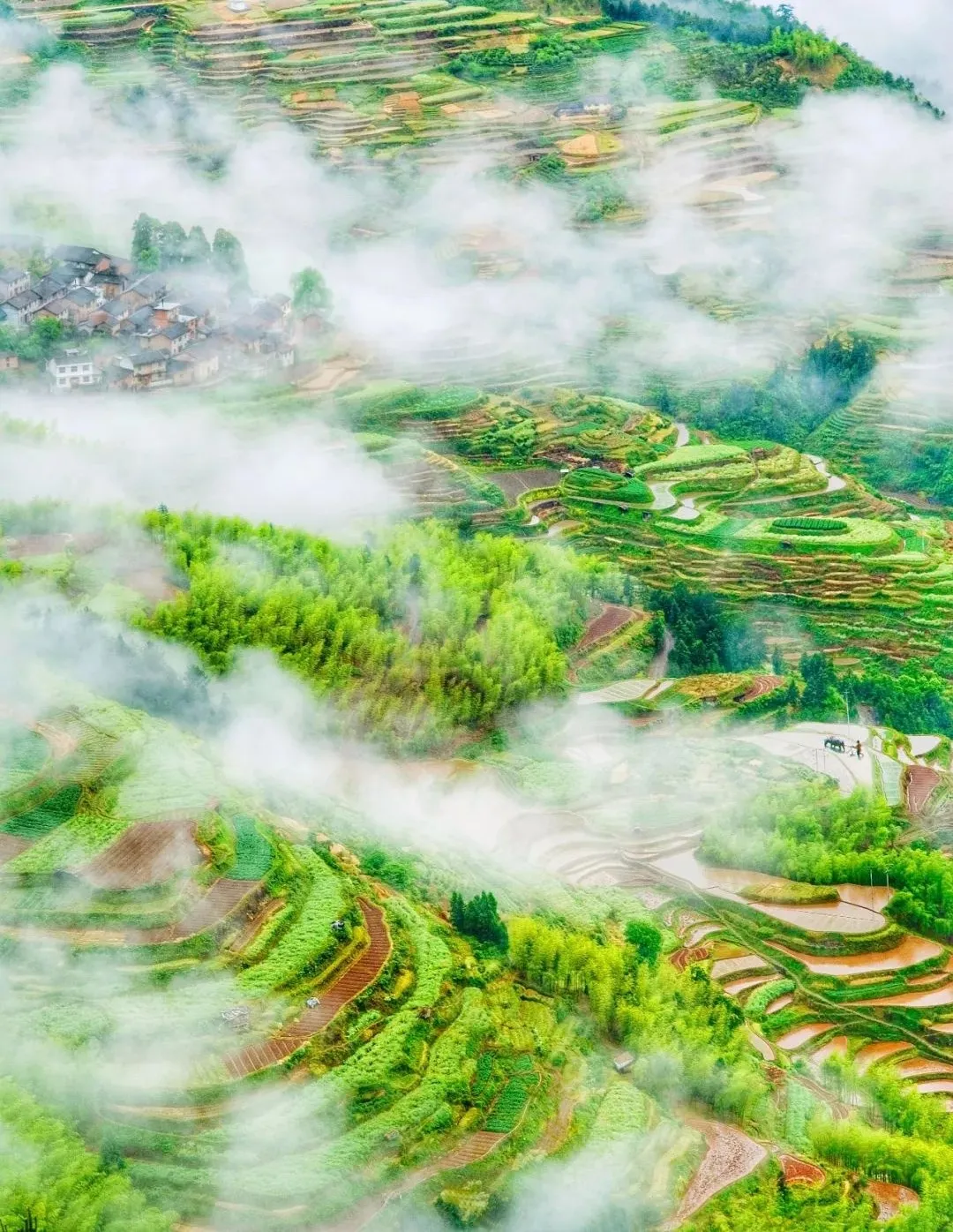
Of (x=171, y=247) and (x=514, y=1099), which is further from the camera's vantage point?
(x=171, y=247)

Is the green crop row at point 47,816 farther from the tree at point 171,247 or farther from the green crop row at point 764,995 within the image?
the tree at point 171,247

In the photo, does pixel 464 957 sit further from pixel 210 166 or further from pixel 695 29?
pixel 695 29

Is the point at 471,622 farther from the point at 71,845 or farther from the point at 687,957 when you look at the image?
the point at 71,845

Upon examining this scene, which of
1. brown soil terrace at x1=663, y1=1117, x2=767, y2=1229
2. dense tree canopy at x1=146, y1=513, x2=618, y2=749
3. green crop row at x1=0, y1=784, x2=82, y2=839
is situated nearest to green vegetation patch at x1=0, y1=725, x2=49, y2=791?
green crop row at x1=0, y1=784, x2=82, y2=839

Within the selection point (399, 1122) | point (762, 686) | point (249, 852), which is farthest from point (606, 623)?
point (399, 1122)

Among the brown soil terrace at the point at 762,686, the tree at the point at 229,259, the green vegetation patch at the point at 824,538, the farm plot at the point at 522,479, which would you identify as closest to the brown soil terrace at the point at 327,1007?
the brown soil terrace at the point at 762,686

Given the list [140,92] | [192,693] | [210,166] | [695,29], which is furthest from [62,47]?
[192,693]
